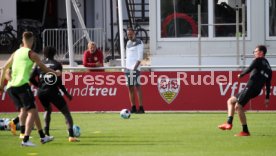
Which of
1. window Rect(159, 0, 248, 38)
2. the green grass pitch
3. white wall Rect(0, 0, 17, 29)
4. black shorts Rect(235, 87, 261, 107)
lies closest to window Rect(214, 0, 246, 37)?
window Rect(159, 0, 248, 38)

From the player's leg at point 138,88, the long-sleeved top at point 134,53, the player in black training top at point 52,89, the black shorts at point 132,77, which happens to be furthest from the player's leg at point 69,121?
the long-sleeved top at point 134,53

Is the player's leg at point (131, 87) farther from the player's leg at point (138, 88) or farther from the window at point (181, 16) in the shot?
the window at point (181, 16)

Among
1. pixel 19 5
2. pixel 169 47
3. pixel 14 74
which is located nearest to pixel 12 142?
pixel 14 74

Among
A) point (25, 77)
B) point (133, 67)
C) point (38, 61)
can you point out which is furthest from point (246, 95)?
point (133, 67)

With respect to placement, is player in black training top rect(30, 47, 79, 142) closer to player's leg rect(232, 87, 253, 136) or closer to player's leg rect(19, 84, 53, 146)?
player's leg rect(19, 84, 53, 146)

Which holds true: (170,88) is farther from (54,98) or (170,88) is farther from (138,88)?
(54,98)

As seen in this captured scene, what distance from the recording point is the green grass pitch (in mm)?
15352

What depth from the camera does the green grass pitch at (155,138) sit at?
50.4 ft

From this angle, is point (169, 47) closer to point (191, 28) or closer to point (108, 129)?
point (191, 28)

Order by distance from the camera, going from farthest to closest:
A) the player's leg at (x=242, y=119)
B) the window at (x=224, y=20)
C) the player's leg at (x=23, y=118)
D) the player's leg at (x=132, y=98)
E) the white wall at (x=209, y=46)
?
the white wall at (x=209, y=46)
the window at (x=224, y=20)
the player's leg at (x=132, y=98)
the player's leg at (x=242, y=119)
the player's leg at (x=23, y=118)

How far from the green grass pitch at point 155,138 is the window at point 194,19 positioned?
676 cm

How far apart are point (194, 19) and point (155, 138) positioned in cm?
1205

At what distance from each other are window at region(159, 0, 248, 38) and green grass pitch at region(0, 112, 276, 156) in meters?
6.76

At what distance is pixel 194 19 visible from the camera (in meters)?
29.0
